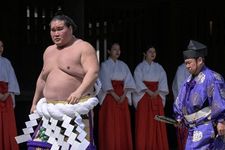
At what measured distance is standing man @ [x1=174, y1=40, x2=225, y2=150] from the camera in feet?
13.2

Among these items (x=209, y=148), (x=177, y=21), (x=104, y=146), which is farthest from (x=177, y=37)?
(x=209, y=148)

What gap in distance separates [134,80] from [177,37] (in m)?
1.71

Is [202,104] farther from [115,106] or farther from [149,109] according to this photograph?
[149,109]

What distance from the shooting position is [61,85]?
3844 millimetres

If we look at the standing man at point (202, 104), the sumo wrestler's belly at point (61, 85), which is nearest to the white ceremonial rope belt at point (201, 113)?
the standing man at point (202, 104)

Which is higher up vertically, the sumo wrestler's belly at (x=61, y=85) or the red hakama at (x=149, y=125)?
the sumo wrestler's belly at (x=61, y=85)

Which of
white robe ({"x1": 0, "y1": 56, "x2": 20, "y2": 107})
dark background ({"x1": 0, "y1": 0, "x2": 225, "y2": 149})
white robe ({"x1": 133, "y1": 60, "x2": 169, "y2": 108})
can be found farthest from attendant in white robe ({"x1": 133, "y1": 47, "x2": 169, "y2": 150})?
white robe ({"x1": 0, "y1": 56, "x2": 20, "y2": 107})

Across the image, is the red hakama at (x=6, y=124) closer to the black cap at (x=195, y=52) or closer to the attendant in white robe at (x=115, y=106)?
the attendant in white robe at (x=115, y=106)

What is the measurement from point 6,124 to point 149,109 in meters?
1.80

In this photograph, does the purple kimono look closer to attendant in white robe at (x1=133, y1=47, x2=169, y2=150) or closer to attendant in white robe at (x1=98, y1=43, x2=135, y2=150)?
attendant in white robe at (x1=98, y1=43, x2=135, y2=150)

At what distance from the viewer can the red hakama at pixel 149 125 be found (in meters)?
6.86

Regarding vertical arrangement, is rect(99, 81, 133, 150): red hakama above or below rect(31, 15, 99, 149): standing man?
below

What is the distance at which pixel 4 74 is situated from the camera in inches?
239

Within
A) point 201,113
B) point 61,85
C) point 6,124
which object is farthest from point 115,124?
point 61,85
